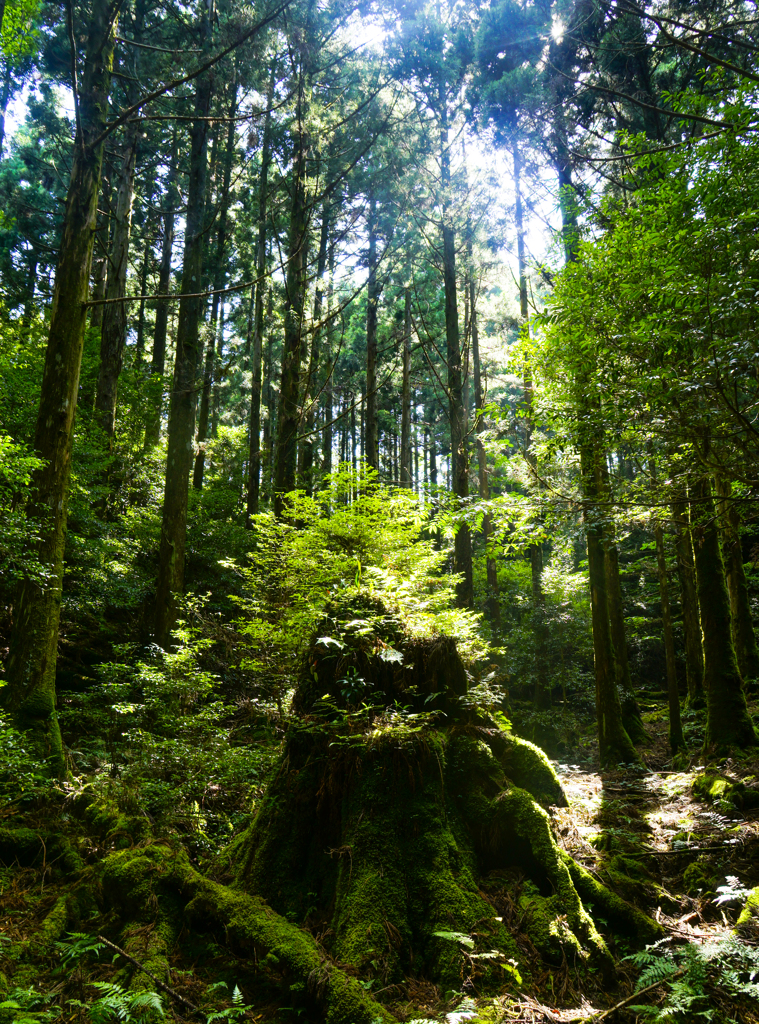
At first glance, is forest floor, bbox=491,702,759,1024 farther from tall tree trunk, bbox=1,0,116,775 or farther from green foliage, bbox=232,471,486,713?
tall tree trunk, bbox=1,0,116,775

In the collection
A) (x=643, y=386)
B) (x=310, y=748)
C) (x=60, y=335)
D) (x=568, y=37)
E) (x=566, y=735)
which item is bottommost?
(x=566, y=735)

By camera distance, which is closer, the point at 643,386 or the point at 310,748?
the point at 310,748

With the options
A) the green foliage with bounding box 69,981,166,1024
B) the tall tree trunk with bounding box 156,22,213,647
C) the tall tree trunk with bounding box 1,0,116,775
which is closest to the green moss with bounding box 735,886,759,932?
the green foliage with bounding box 69,981,166,1024

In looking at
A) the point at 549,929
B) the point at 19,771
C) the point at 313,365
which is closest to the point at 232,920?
the point at 549,929

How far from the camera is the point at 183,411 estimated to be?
10.1 meters

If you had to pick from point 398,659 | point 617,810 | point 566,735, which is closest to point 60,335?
point 398,659

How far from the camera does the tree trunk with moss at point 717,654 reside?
721 centimetres

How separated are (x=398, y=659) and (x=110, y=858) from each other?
2477 millimetres

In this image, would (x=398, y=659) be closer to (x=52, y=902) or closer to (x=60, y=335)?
(x=52, y=902)

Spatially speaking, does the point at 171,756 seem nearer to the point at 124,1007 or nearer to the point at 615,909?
the point at 124,1007

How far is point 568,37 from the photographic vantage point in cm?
999

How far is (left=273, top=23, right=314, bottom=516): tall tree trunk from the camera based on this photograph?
11602mm

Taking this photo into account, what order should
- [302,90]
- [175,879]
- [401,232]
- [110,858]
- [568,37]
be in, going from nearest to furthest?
[175,879] < [110,858] < [568,37] < [302,90] < [401,232]

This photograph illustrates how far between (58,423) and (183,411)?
4.08m
